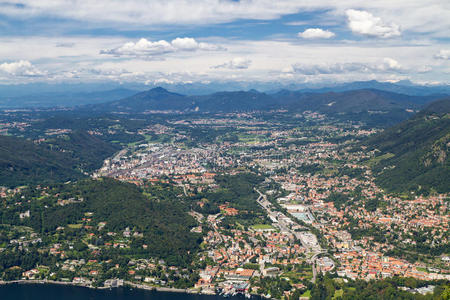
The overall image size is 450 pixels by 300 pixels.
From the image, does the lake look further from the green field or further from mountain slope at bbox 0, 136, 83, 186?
mountain slope at bbox 0, 136, 83, 186

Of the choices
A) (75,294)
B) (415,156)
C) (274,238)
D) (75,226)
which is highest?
(415,156)

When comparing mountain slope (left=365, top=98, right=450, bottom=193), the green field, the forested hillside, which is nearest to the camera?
the forested hillside

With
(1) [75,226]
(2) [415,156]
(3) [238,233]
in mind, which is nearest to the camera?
(1) [75,226]

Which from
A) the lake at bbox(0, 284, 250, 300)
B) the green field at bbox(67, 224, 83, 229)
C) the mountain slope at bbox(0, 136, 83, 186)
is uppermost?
the mountain slope at bbox(0, 136, 83, 186)

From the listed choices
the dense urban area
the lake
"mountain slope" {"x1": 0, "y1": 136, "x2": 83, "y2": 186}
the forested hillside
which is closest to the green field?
the forested hillside

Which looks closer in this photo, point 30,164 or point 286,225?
point 286,225

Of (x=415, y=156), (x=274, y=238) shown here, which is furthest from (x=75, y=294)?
(x=415, y=156)

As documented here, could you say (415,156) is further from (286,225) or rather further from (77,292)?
(77,292)

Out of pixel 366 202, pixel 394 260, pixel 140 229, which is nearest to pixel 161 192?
pixel 140 229

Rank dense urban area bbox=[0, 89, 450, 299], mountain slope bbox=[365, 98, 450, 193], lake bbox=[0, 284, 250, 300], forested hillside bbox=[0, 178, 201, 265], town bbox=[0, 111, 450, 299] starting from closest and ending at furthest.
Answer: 1. lake bbox=[0, 284, 250, 300]
2. dense urban area bbox=[0, 89, 450, 299]
3. town bbox=[0, 111, 450, 299]
4. forested hillside bbox=[0, 178, 201, 265]
5. mountain slope bbox=[365, 98, 450, 193]
